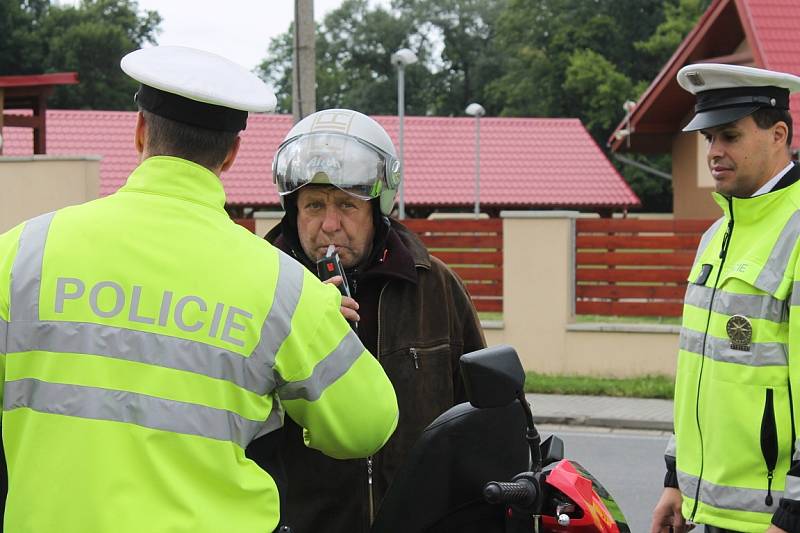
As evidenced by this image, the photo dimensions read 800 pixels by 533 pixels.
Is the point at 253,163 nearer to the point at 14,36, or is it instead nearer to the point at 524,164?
the point at 524,164

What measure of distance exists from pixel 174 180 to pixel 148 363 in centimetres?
36

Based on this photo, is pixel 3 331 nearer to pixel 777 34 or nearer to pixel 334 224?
pixel 334 224

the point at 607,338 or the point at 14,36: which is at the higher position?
the point at 14,36

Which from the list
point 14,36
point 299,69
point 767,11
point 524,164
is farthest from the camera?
point 14,36

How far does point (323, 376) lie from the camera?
2.09 m

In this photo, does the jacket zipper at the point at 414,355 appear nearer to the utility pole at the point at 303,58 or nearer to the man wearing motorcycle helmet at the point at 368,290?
the man wearing motorcycle helmet at the point at 368,290

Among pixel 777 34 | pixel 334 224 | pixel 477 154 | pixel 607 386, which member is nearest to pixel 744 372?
pixel 334 224

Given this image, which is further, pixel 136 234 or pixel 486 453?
pixel 486 453

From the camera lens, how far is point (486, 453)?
2574 mm

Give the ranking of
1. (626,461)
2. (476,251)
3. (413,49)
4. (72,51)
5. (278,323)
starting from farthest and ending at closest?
(413,49), (72,51), (476,251), (626,461), (278,323)

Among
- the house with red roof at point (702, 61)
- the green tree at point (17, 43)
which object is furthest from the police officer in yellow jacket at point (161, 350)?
the green tree at point (17, 43)

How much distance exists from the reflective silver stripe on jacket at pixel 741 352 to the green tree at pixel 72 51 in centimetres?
5216

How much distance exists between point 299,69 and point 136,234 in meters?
10.5

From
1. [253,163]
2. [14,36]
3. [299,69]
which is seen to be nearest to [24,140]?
[253,163]
